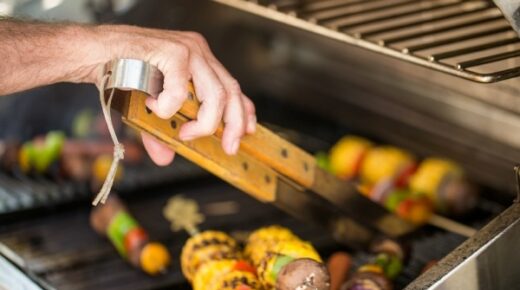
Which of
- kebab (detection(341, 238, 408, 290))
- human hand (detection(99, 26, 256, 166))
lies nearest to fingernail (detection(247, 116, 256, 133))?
human hand (detection(99, 26, 256, 166))

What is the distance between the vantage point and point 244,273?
2039 mm

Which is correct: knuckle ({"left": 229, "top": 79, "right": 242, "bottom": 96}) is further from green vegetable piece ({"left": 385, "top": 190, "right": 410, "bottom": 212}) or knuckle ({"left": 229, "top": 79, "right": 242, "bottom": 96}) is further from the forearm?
green vegetable piece ({"left": 385, "top": 190, "right": 410, "bottom": 212})

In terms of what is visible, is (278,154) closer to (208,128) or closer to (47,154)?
(208,128)

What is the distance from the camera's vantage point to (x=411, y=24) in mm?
2529

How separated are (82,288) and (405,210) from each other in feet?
3.51

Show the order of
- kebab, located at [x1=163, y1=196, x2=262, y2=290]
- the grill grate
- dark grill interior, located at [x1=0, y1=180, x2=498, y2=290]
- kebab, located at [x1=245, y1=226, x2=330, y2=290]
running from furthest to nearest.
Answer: dark grill interior, located at [x1=0, y1=180, x2=498, y2=290]
the grill grate
kebab, located at [x1=163, y1=196, x2=262, y2=290]
kebab, located at [x1=245, y1=226, x2=330, y2=290]

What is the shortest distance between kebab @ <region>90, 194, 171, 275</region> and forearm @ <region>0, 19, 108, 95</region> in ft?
2.99

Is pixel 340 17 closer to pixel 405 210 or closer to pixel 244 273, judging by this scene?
pixel 405 210

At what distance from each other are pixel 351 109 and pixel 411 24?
1.15 meters

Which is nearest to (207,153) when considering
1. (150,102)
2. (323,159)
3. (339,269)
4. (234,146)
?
(234,146)

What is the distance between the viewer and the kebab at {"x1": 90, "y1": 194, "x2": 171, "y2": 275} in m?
2.60

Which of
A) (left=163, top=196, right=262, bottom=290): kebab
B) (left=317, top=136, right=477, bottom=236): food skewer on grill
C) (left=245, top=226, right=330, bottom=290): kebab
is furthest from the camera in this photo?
(left=317, top=136, right=477, bottom=236): food skewer on grill

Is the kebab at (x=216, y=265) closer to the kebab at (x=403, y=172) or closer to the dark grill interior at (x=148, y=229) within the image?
the dark grill interior at (x=148, y=229)

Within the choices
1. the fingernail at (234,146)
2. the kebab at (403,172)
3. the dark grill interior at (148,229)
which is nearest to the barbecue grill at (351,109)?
the dark grill interior at (148,229)
